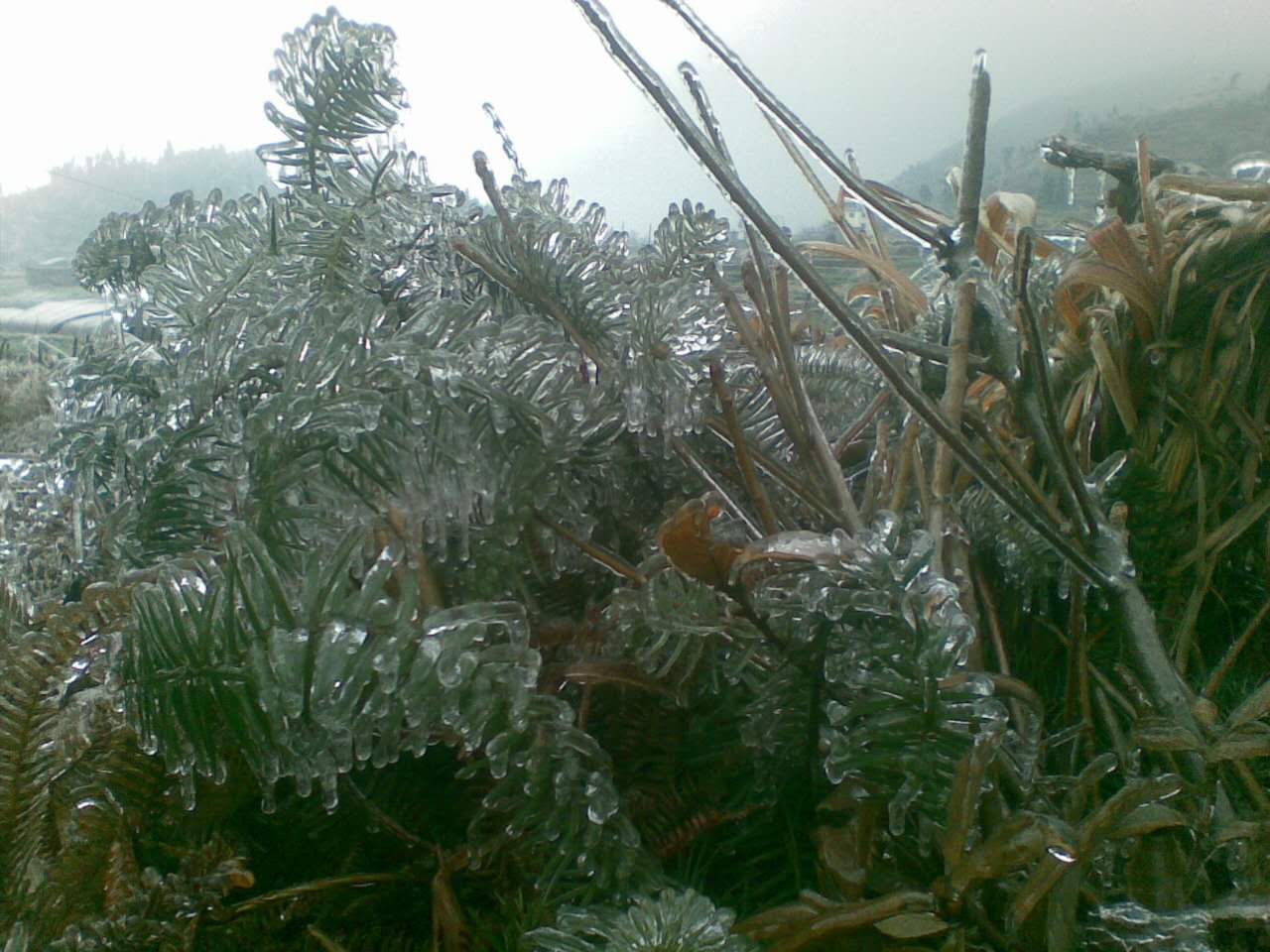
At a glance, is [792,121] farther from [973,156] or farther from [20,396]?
[20,396]

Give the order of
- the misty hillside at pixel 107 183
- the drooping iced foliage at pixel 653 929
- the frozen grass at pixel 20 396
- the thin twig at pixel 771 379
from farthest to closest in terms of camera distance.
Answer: the misty hillside at pixel 107 183, the frozen grass at pixel 20 396, the thin twig at pixel 771 379, the drooping iced foliage at pixel 653 929

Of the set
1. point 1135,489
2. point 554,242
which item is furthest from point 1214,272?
point 554,242

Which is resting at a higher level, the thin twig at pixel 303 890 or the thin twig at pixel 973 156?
the thin twig at pixel 973 156

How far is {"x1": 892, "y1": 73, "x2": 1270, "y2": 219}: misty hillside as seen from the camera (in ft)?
2.03

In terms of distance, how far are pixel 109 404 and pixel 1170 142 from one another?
633 millimetres

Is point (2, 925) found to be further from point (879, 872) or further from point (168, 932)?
point (879, 872)

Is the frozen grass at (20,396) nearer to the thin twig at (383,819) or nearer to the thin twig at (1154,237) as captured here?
the thin twig at (383,819)

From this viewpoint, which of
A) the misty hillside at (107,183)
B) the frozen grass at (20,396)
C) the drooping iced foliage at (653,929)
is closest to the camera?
the drooping iced foliage at (653,929)

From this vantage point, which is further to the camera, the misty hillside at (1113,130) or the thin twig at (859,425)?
the misty hillside at (1113,130)

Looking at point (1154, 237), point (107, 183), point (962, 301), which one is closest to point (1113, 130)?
point (1154, 237)

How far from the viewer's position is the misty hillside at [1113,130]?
620mm

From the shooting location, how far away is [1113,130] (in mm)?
653

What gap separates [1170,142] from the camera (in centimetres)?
63

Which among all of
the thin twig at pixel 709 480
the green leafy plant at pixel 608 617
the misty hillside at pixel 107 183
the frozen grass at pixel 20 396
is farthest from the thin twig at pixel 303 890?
A: the misty hillside at pixel 107 183
